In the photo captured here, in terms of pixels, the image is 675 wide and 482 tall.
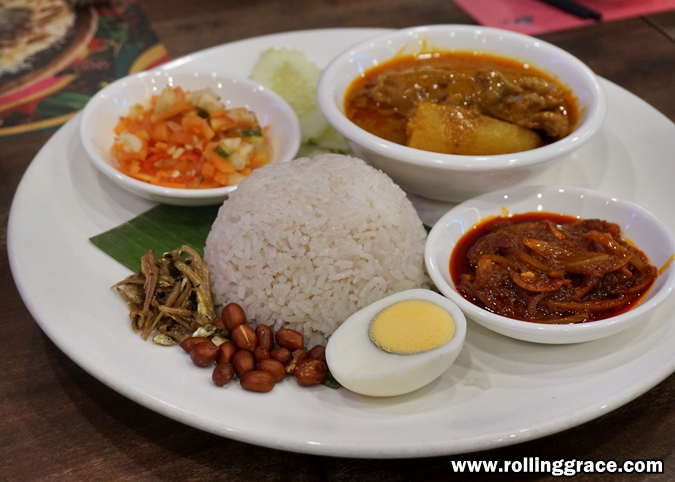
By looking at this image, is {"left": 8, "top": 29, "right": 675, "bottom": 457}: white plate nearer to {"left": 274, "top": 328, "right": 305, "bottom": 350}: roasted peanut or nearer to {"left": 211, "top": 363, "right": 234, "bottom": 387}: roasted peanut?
{"left": 211, "top": 363, "right": 234, "bottom": 387}: roasted peanut

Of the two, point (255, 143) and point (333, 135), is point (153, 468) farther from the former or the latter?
point (333, 135)

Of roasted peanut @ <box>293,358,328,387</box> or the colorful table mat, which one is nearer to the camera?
roasted peanut @ <box>293,358,328,387</box>

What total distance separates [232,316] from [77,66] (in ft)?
9.84

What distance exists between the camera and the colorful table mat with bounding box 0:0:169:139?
3.95 m

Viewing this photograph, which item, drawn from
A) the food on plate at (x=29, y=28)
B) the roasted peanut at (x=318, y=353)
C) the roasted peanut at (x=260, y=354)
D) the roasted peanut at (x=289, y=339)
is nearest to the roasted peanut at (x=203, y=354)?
the roasted peanut at (x=260, y=354)

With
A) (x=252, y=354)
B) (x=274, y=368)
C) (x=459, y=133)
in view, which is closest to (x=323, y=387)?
(x=274, y=368)

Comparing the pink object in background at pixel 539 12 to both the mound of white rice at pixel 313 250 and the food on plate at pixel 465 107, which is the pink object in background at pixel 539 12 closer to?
the food on plate at pixel 465 107

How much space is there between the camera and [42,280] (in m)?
2.40

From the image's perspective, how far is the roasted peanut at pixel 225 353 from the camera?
220 cm

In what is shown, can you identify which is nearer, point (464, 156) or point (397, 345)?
point (397, 345)

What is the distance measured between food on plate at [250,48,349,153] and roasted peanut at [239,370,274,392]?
167cm

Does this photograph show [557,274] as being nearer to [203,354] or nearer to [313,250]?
[313,250]

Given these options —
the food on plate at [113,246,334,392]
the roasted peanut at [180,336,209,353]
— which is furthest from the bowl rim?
the roasted peanut at [180,336,209,353]

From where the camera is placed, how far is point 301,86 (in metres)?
3.63
